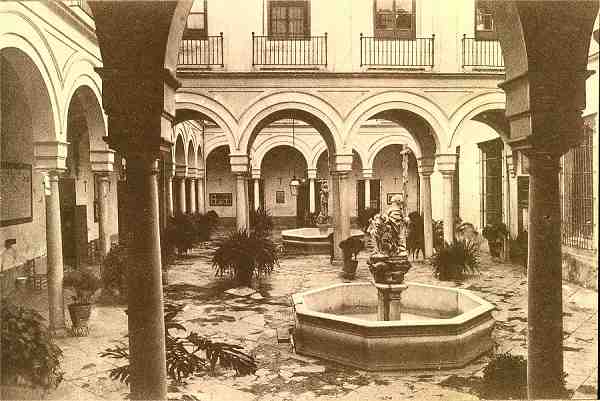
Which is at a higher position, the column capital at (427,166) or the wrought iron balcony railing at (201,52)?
the wrought iron balcony railing at (201,52)

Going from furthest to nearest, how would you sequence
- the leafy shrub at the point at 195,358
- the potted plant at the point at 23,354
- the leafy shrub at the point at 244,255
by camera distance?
1. the leafy shrub at the point at 244,255
2. the potted plant at the point at 23,354
3. the leafy shrub at the point at 195,358

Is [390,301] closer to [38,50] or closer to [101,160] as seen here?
[38,50]

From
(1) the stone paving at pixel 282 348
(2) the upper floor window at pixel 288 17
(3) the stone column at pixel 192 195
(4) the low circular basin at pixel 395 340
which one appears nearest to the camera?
(1) the stone paving at pixel 282 348

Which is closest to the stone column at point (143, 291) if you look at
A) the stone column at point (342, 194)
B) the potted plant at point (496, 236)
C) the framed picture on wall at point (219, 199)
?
the stone column at point (342, 194)

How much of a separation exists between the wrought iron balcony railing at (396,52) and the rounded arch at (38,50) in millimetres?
7581

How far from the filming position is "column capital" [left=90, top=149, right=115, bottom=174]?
9.56 metres

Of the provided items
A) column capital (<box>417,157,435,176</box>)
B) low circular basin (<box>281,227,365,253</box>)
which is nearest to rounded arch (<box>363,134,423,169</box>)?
low circular basin (<box>281,227,365,253</box>)

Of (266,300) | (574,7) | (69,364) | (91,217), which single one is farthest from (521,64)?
(91,217)

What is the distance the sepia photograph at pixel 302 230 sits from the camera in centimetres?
321

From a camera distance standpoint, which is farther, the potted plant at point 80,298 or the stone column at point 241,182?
the stone column at point 241,182

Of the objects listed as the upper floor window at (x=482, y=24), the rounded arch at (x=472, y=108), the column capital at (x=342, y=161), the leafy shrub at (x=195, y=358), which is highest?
the upper floor window at (x=482, y=24)

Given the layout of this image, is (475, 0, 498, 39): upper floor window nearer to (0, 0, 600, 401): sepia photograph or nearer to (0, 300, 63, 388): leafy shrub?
(0, 0, 600, 401): sepia photograph

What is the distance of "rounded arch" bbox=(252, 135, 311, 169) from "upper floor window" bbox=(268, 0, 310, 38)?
10.1m

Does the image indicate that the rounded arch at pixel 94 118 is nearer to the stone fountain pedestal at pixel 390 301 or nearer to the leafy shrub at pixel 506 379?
the stone fountain pedestal at pixel 390 301
